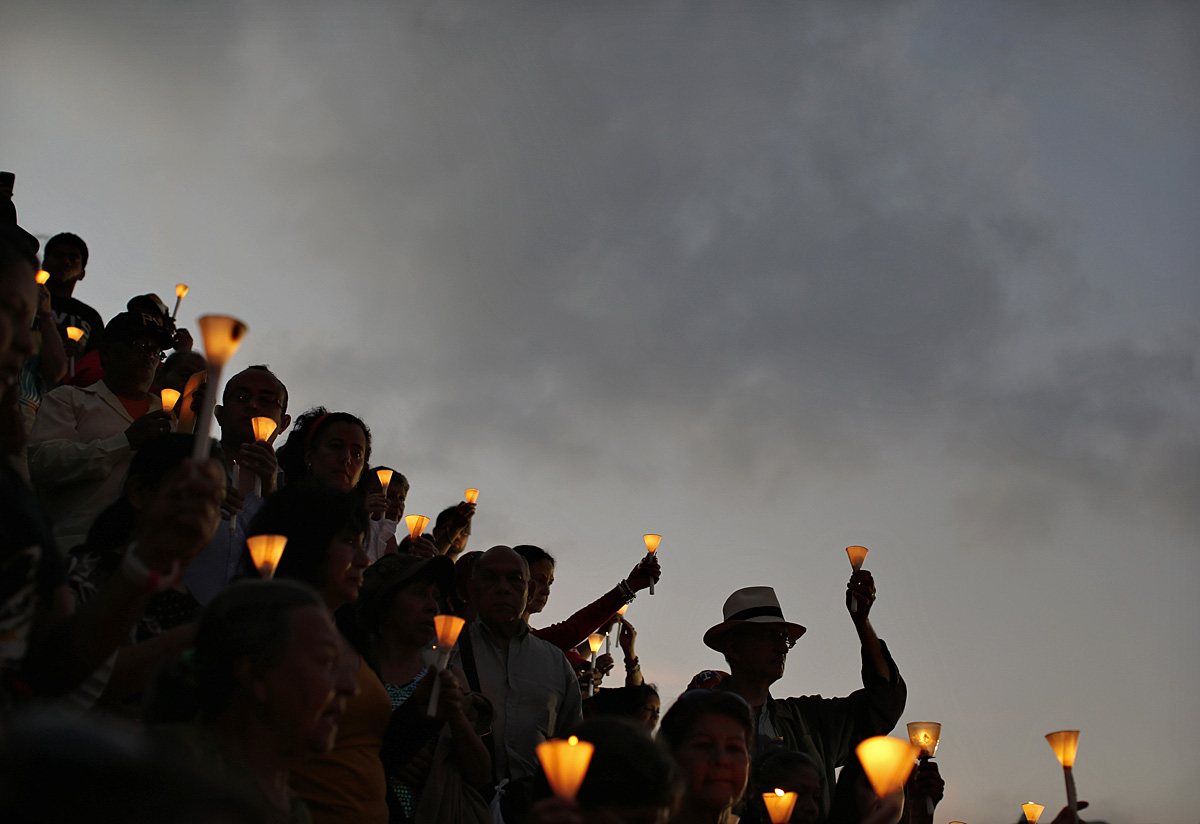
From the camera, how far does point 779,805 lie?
455 centimetres

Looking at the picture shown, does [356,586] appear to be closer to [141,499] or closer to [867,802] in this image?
[141,499]

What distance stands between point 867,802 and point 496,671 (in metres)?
2.19

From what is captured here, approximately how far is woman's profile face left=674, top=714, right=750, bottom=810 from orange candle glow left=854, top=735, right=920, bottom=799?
30.3 inches

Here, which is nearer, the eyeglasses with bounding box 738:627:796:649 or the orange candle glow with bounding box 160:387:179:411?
the eyeglasses with bounding box 738:627:796:649

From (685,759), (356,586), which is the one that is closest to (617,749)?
(685,759)

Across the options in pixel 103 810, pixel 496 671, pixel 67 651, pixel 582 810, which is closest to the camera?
pixel 103 810

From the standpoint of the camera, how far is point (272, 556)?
12.9 ft

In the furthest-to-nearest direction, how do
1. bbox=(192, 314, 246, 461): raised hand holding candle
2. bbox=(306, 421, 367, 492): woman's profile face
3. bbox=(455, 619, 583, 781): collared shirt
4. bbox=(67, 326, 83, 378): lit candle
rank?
1. bbox=(67, 326, 83, 378): lit candle
2. bbox=(306, 421, 367, 492): woman's profile face
3. bbox=(455, 619, 583, 781): collared shirt
4. bbox=(192, 314, 246, 461): raised hand holding candle

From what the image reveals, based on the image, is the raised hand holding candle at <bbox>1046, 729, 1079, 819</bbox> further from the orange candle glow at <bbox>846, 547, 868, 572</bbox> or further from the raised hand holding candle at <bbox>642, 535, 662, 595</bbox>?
the raised hand holding candle at <bbox>642, 535, 662, 595</bbox>

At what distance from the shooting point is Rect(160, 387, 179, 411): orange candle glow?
22.5 ft

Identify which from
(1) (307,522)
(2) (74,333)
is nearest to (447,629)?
(1) (307,522)

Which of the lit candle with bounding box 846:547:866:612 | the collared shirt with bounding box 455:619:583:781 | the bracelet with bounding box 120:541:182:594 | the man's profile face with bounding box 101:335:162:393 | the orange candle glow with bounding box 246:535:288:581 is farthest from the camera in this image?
the man's profile face with bounding box 101:335:162:393

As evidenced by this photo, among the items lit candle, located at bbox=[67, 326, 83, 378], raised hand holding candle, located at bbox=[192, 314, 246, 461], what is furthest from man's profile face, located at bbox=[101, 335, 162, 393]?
raised hand holding candle, located at bbox=[192, 314, 246, 461]

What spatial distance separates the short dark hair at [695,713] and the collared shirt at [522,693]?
4.06 ft
